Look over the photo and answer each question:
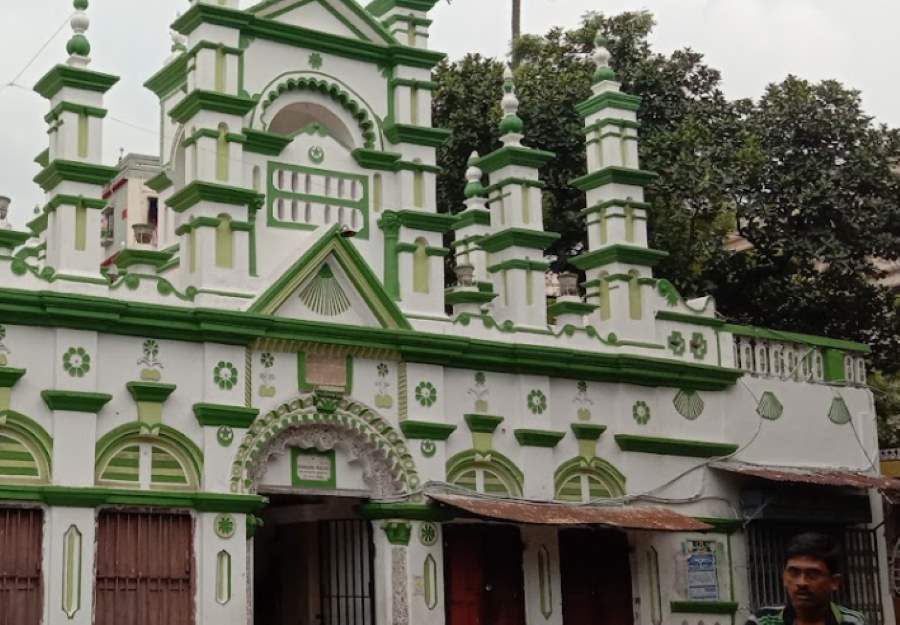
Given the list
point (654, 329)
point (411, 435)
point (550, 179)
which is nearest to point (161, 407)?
point (411, 435)

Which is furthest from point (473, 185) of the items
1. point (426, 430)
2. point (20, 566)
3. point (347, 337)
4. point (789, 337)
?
point (20, 566)

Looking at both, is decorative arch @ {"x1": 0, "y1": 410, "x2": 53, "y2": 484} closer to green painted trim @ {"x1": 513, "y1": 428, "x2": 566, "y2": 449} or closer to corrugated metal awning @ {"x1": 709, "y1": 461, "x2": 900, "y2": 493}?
green painted trim @ {"x1": 513, "y1": 428, "x2": 566, "y2": 449}

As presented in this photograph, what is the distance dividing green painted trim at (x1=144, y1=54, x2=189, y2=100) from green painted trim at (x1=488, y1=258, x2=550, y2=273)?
4420 mm

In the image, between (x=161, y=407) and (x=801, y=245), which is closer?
(x=161, y=407)

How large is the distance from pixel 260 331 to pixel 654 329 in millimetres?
5746

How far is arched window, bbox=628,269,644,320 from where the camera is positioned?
1862 centimetres

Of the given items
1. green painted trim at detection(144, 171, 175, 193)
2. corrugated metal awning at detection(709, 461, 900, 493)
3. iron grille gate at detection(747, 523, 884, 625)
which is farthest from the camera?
iron grille gate at detection(747, 523, 884, 625)

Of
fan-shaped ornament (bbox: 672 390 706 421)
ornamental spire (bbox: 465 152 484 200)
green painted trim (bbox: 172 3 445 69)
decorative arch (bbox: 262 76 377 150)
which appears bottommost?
fan-shaped ornament (bbox: 672 390 706 421)

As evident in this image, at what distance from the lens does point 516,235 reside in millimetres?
17734

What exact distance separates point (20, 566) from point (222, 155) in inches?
192

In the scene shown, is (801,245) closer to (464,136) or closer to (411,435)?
(464,136)

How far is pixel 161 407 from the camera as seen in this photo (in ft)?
48.7

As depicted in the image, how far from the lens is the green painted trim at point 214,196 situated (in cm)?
1550

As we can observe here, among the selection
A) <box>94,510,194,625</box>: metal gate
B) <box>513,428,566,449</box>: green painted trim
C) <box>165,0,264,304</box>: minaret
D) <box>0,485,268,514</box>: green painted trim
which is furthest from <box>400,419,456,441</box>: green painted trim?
<box>94,510,194,625</box>: metal gate
